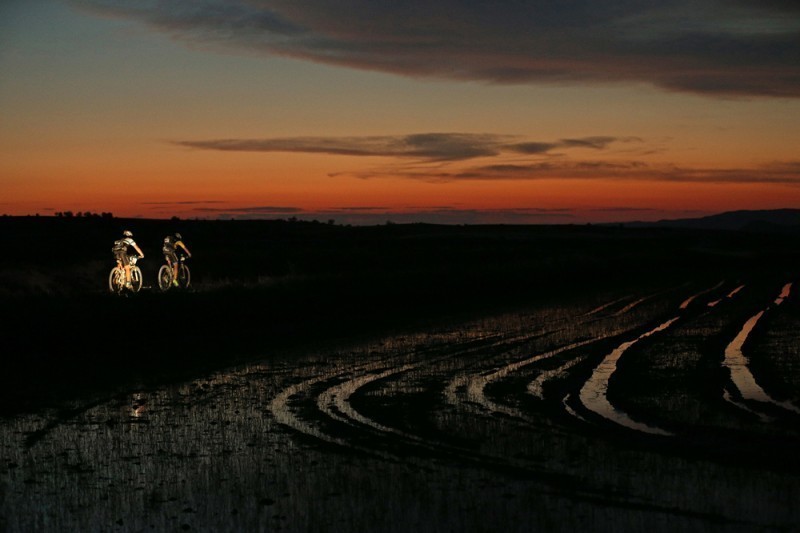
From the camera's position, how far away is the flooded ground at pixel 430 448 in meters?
7.70

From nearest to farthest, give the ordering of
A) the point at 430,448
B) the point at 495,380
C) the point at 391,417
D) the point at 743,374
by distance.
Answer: the point at 430,448 → the point at 391,417 → the point at 495,380 → the point at 743,374

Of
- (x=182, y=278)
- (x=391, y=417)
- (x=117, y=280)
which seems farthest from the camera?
(x=182, y=278)

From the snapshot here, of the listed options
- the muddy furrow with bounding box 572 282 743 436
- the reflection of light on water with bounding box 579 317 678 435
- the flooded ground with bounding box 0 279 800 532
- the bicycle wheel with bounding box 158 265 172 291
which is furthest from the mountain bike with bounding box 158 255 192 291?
the reflection of light on water with bounding box 579 317 678 435

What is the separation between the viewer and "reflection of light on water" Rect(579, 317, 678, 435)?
11.2 metres

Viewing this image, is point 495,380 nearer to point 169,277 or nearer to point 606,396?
point 606,396

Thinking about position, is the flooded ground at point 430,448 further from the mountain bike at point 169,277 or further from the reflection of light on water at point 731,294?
the mountain bike at point 169,277

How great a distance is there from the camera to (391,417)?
1188 cm

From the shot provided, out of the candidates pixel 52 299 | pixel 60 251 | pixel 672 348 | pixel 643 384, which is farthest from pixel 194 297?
pixel 60 251

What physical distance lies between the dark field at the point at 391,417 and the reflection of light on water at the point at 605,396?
0.06m

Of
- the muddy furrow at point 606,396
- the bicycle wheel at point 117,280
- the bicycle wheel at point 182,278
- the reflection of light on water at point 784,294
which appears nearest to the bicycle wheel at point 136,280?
the bicycle wheel at point 117,280

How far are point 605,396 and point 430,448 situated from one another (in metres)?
3.99

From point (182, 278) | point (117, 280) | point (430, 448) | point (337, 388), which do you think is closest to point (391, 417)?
point (430, 448)

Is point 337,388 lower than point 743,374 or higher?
lower

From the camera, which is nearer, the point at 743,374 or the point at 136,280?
the point at 743,374
